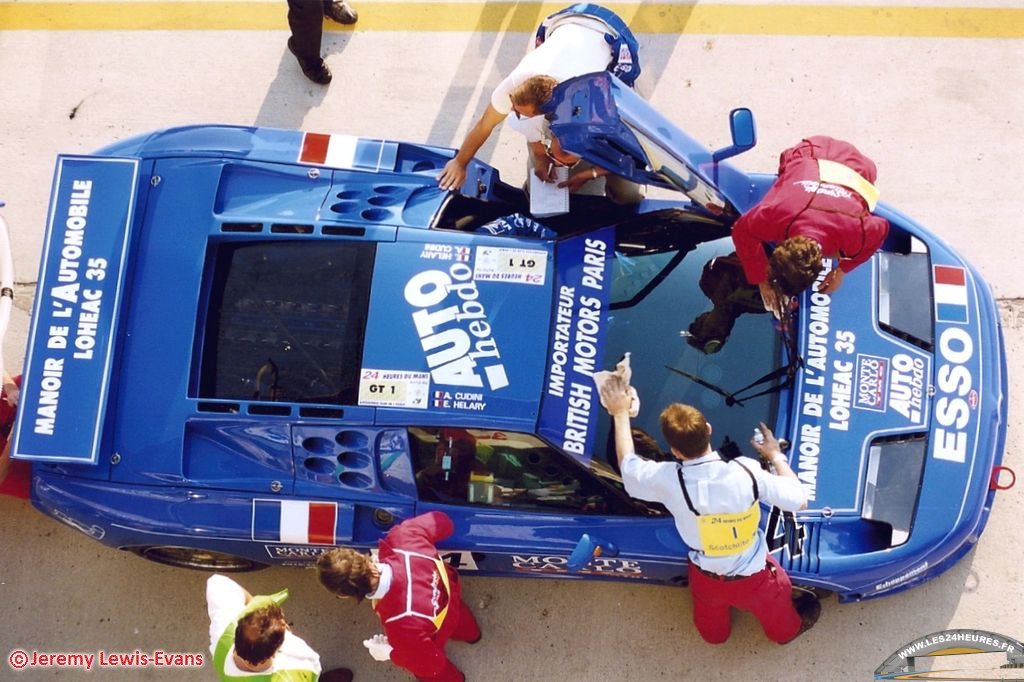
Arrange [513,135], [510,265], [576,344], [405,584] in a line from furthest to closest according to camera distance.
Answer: [513,135], [510,265], [576,344], [405,584]

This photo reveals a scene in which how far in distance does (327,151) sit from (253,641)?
2.22 metres

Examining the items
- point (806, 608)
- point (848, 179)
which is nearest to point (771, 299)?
point (848, 179)

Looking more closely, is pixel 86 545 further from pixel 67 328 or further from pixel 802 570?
pixel 802 570

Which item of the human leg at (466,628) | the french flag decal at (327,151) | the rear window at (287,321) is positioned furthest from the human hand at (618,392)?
the french flag decal at (327,151)

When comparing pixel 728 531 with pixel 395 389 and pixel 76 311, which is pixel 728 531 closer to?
pixel 395 389

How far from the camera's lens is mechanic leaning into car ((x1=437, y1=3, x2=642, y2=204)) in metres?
4.19

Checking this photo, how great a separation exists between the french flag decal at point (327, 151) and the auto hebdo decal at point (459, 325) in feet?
2.31

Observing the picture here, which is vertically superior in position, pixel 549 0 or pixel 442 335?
pixel 549 0

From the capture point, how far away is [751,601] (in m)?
4.05

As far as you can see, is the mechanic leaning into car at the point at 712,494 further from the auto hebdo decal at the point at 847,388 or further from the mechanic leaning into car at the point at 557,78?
the mechanic leaning into car at the point at 557,78

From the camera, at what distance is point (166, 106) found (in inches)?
229

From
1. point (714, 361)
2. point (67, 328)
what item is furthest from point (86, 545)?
point (714, 361)

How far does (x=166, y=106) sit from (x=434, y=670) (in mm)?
3753

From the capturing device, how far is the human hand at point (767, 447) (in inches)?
149
